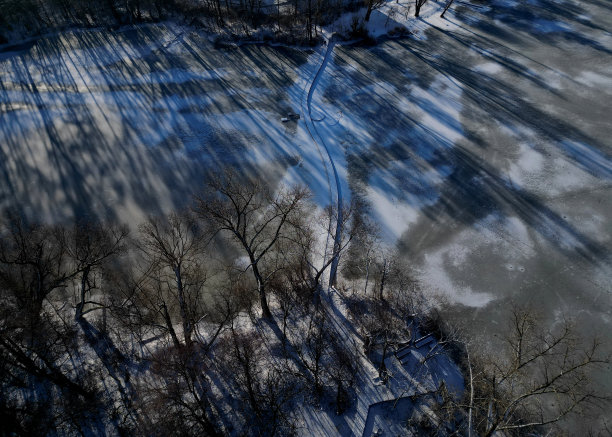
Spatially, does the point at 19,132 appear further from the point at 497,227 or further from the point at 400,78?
the point at 497,227

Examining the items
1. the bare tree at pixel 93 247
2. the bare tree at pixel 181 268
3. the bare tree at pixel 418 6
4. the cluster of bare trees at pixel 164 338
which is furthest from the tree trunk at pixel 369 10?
the bare tree at pixel 93 247

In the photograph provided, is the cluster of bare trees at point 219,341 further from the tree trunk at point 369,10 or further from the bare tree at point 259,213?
the tree trunk at point 369,10

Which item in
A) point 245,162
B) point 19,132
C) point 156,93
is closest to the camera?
point 245,162

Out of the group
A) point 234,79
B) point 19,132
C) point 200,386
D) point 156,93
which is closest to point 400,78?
point 234,79

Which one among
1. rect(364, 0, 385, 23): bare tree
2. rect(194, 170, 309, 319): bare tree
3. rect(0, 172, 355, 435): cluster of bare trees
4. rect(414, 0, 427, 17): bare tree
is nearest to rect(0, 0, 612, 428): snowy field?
rect(364, 0, 385, 23): bare tree

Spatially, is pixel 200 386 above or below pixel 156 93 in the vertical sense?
Answer: below

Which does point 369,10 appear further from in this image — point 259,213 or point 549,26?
point 259,213
